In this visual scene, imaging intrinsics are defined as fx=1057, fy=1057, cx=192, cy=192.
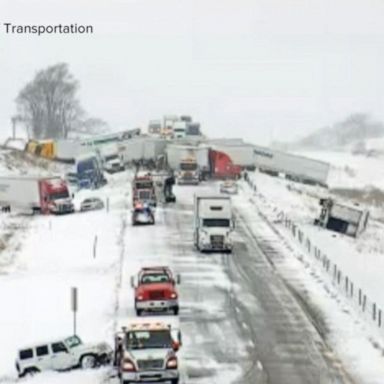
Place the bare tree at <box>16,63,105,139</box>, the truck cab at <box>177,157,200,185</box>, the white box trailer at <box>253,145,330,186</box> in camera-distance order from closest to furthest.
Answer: the truck cab at <box>177,157,200,185</box> → the white box trailer at <box>253,145,330,186</box> → the bare tree at <box>16,63,105,139</box>

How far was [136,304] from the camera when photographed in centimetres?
4088

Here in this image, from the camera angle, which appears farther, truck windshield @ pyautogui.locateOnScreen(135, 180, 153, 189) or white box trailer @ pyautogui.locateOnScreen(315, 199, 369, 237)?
truck windshield @ pyautogui.locateOnScreen(135, 180, 153, 189)

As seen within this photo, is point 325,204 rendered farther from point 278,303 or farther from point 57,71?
point 57,71

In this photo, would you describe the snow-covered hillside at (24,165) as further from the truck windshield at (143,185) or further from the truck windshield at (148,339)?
the truck windshield at (148,339)

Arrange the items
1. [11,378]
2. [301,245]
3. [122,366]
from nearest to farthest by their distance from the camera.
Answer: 1. [122,366]
2. [11,378]
3. [301,245]

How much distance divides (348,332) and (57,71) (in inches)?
6273

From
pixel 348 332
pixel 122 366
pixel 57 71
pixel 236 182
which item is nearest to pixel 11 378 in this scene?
pixel 122 366

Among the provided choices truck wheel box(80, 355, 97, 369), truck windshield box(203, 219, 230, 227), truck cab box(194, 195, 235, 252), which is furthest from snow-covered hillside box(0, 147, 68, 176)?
truck wheel box(80, 355, 97, 369)

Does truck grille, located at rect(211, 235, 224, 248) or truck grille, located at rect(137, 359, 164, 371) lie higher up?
truck grille, located at rect(137, 359, 164, 371)

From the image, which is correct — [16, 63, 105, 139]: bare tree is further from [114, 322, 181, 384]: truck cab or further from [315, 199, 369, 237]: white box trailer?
[114, 322, 181, 384]: truck cab

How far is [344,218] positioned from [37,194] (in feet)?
74.2

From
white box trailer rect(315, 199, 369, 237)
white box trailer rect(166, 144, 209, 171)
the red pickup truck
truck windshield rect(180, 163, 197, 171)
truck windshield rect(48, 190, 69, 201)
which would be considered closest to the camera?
the red pickup truck

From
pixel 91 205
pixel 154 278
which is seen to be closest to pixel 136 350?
pixel 154 278

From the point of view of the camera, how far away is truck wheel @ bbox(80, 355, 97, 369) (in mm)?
32625
